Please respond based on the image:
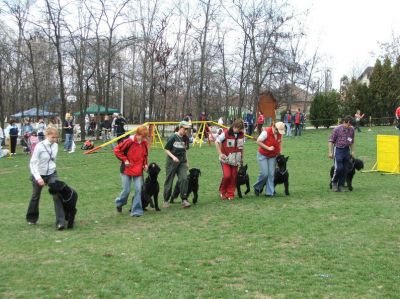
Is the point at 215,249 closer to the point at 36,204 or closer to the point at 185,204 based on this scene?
the point at 185,204

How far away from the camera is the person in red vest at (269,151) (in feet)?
33.6

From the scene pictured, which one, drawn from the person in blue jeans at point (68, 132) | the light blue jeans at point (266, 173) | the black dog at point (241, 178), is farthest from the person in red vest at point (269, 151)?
the person in blue jeans at point (68, 132)

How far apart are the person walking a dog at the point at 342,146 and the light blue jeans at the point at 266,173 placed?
1.34 metres

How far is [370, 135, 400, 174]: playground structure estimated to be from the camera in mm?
14055

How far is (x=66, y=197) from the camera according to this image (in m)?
7.93

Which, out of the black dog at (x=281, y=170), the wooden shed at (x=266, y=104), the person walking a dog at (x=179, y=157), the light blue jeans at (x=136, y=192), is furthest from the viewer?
the wooden shed at (x=266, y=104)

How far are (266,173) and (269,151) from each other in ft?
1.60

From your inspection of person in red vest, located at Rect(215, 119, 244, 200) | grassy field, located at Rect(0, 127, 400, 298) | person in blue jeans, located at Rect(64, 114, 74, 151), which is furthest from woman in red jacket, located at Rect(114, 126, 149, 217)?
person in blue jeans, located at Rect(64, 114, 74, 151)

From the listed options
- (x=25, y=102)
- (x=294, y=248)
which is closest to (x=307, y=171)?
(x=294, y=248)

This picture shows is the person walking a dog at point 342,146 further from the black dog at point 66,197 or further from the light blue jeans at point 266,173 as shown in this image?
the black dog at point 66,197

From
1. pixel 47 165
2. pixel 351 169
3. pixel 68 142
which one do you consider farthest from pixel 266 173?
pixel 68 142

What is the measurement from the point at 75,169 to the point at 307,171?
7637 millimetres

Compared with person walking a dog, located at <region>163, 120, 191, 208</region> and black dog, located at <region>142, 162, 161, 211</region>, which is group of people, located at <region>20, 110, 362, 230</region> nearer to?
person walking a dog, located at <region>163, 120, 191, 208</region>

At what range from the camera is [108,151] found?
23.3m
